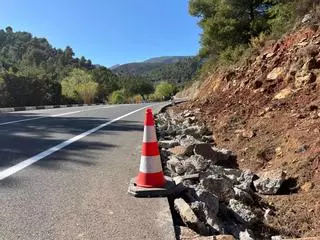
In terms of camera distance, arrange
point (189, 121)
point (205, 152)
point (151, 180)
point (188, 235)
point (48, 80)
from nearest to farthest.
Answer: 1. point (188, 235)
2. point (151, 180)
3. point (205, 152)
4. point (189, 121)
5. point (48, 80)

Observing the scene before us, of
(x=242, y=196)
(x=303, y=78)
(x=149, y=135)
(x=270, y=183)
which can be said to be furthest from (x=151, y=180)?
(x=303, y=78)

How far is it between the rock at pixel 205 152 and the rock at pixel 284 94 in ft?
9.09

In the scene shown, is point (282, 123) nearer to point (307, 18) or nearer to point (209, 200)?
point (209, 200)

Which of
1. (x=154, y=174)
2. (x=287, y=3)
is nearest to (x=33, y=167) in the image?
(x=154, y=174)

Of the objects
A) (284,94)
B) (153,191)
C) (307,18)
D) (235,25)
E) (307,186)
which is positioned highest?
(235,25)

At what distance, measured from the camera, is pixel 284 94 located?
424 inches

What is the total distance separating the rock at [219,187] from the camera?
229 inches

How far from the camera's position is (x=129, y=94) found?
13812 centimetres

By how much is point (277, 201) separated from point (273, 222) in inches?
37.0

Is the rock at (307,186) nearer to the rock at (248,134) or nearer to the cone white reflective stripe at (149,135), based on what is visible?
the cone white reflective stripe at (149,135)

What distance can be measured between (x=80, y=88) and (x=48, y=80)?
37177mm

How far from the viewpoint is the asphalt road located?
3922 mm

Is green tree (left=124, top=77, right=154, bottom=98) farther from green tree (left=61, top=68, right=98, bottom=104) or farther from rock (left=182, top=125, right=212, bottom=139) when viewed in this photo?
rock (left=182, top=125, right=212, bottom=139)

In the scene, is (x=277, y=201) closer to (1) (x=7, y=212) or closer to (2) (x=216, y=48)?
(1) (x=7, y=212)
